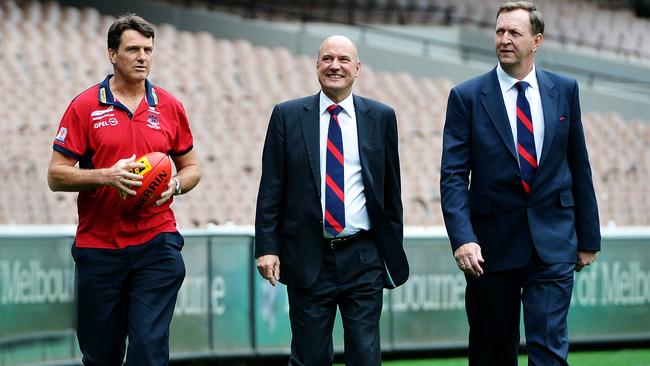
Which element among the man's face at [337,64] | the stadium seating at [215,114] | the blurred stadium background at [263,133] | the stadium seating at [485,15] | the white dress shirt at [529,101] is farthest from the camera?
the stadium seating at [485,15]

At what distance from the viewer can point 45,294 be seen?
29.0ft

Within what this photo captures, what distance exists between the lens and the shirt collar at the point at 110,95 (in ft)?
18.4

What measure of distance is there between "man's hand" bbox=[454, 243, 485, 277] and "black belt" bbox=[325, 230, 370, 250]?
1.45 feet

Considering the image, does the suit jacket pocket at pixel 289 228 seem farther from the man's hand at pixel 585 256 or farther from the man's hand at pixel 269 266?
the man's hand at pixel 585 256

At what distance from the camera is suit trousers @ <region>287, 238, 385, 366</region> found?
18.2ft

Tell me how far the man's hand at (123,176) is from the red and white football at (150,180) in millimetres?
Answer: 33

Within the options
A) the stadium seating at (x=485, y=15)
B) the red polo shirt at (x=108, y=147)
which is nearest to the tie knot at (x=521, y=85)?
the red polo shirt at (x=108, y=147)

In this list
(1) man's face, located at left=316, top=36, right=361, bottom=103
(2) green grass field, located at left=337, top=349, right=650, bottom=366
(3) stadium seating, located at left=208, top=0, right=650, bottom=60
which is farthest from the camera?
(3) stadium seating, located at left=208, top=0, right=650, bottom=60

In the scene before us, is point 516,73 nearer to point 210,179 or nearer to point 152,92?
point 152,92

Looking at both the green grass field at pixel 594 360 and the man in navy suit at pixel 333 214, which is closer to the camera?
the man in navy suit at pixel 333 214

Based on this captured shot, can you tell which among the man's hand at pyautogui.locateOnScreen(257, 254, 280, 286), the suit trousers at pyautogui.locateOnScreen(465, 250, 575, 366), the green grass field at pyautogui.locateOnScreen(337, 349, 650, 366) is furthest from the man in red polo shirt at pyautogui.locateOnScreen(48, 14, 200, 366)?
the green grass field at pyautogui.locateOnScreen(337, 349, 650, 366)

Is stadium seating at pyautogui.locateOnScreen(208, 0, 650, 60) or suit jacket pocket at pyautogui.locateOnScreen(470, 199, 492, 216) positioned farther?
stadium seating at pyautogui.locateOnScreen(208, 0, 650, 60)

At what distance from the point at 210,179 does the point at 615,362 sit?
6855mm

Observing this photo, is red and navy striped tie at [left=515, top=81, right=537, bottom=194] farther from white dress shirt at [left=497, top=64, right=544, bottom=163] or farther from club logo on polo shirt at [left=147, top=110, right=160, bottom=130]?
club logo on polo shirt at [left=147, top=110, right=160, bottom=130]
